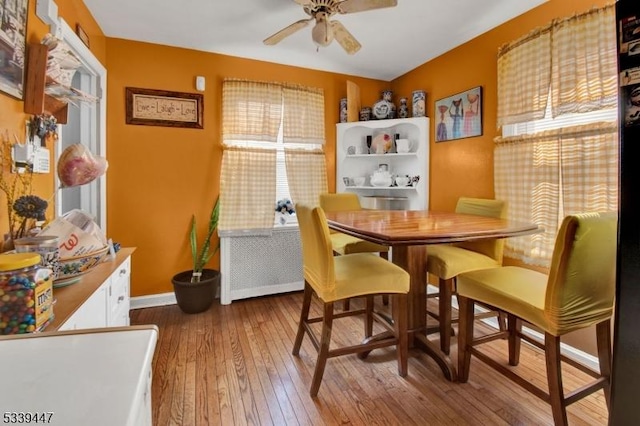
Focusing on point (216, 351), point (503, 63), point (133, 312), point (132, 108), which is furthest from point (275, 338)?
point (503, 63)

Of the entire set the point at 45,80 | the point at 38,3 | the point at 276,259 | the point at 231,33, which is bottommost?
the point at 276,259

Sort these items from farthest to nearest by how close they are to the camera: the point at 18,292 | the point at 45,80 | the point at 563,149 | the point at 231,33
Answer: the point at 231,33 < the point at 563,149 < the point at 45,80 < the point at 18,292

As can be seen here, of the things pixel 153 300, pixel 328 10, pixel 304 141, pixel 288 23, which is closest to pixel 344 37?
pixel 328 10

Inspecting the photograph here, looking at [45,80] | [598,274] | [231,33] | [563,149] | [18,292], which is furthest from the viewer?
[231,33]

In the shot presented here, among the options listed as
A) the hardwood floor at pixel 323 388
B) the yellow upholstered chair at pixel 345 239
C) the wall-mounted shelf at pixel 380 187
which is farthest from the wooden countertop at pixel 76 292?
the wall-mounted shelf at pixel 380 187

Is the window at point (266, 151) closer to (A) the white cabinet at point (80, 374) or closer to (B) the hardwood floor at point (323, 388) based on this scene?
(B) the hardwood floor at point (323, 388)

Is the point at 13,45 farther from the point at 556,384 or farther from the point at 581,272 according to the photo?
the point at 556,384

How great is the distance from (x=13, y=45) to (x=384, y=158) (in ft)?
10.3

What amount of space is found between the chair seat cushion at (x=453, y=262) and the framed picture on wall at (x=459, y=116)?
1.17m

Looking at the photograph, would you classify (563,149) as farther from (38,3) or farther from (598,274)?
(38,3)

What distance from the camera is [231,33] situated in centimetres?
265

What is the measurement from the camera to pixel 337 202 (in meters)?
3.04

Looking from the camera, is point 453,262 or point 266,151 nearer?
point 453,262

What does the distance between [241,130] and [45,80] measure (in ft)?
5.50
